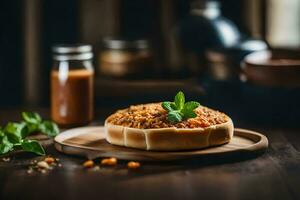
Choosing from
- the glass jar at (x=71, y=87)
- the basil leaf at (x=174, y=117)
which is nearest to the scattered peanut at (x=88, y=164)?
the basil leaf at (x=174, y=117)

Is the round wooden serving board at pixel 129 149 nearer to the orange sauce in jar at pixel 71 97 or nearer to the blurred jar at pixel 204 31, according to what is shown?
the orange sauce in jar at pixel 71 97

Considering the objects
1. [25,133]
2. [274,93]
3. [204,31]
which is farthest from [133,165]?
[204,31]

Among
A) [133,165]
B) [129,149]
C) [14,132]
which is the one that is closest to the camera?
[133,165]

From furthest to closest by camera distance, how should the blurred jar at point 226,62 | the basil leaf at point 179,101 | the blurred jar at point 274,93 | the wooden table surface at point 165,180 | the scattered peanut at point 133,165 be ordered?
1. the blurred jar at point 226,62
2. the blurred jar at point 274,93
3. the basil leaf at point 179,101
4. the scattered peanut at point 133,165
5. the wooden table surface at point 165,180

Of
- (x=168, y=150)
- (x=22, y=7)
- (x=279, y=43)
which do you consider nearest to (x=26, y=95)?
(x=22, y=7)

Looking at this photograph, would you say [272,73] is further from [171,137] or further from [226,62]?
[171,137]

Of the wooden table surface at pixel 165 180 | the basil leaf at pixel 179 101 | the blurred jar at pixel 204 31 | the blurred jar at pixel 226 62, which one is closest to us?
the wooden table surface at pixel 165 180
